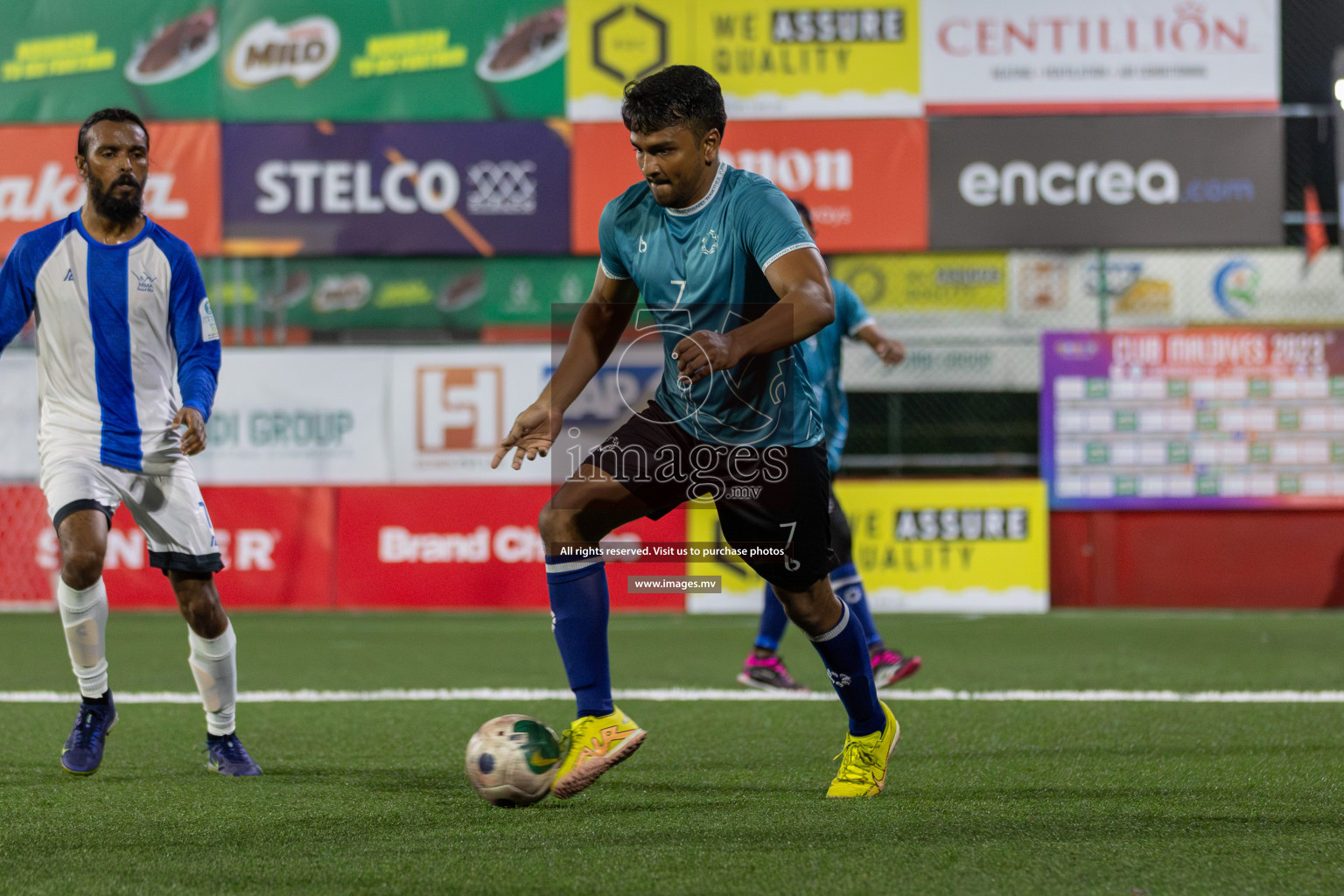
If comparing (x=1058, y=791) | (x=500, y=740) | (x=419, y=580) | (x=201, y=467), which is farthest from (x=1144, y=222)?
(x=500, y=740)

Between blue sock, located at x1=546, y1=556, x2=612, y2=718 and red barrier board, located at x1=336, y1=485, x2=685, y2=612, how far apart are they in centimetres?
772

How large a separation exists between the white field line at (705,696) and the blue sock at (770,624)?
0.25 m

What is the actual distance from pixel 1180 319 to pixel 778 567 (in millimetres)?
9859

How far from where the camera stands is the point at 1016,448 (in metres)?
13.2

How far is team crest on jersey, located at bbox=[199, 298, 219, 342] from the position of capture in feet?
15.8

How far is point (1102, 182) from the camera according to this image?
492 inches

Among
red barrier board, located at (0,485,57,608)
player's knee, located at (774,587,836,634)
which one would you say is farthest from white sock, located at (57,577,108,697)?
red barrier board, located at (0,485,57,608)

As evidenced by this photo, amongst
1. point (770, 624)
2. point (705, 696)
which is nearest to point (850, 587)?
point (770, 624)

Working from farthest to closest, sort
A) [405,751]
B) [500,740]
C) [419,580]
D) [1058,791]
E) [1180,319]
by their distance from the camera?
[1180,319] → [419,580] → [405,751] → [1058,791] → [500,740]

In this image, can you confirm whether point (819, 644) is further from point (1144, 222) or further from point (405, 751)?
point (1144, 222)

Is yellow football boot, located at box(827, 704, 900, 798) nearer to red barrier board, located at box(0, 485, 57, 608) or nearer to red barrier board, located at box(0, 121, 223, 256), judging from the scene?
red barrier board, located at box(0, 485, 57, 608)

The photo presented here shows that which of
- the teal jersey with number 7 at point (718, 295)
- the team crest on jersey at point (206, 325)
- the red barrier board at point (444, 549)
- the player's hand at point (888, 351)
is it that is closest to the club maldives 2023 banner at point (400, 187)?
the red barrier board at point (444, 549)

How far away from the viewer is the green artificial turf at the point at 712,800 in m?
3.16

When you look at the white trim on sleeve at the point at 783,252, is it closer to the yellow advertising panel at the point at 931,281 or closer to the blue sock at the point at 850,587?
the blue sock at the point at 850,587
